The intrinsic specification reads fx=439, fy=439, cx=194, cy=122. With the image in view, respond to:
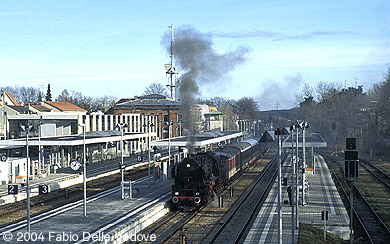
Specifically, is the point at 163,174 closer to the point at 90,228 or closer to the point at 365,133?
the point at 90,228

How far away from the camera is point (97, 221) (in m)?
20.8

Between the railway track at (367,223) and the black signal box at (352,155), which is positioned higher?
the black signal box at (352,155)

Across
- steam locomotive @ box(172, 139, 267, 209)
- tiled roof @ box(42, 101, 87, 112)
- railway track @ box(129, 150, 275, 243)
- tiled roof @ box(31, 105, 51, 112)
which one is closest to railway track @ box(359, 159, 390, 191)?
railway track @ box(129, 150, 275, 243)

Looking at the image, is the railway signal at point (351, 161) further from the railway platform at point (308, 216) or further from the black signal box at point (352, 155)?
the railway platform at point (308, 216)

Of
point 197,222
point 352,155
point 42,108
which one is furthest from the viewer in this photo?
point 42,108

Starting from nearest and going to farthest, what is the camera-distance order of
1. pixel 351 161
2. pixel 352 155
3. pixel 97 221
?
pixel 352 155 → pixel 351 161 → pixel 97 221

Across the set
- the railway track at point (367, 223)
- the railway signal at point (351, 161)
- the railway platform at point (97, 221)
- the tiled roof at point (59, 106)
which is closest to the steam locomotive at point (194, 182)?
the railway platform at point (97, 221)

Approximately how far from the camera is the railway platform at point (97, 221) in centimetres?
1781

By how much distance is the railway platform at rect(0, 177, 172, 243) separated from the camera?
17812 millimetres

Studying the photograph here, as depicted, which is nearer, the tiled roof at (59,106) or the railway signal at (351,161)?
the railway signal at (351,161)

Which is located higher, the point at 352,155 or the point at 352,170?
the point at 352,155

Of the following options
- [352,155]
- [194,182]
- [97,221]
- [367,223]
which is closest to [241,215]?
[194,182]

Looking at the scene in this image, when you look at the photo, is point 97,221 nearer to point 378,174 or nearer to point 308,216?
point 308,216

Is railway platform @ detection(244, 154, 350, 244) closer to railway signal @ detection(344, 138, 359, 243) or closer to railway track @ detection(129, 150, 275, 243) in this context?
railway track @ detection(129, 150, 275, 243)
